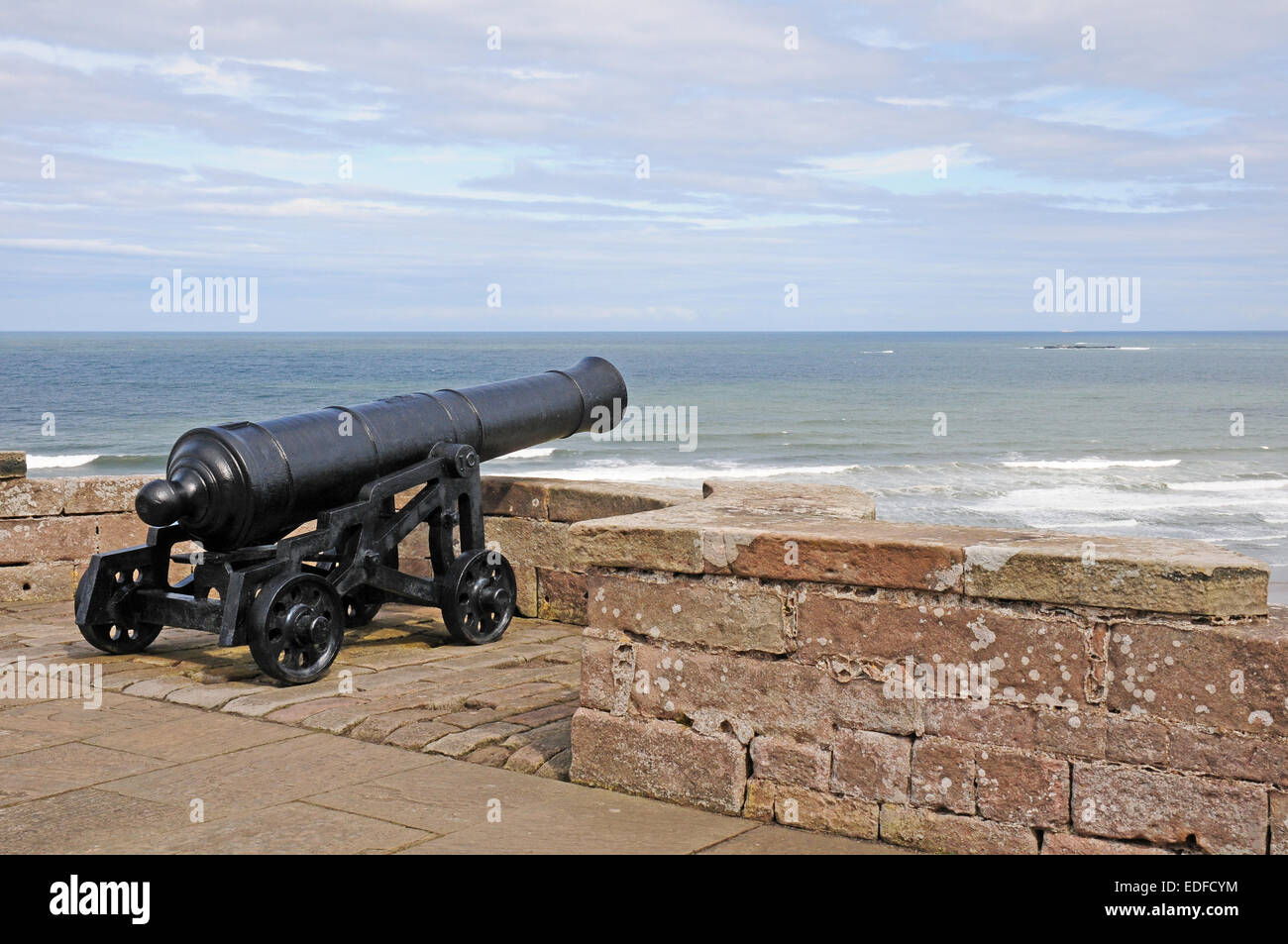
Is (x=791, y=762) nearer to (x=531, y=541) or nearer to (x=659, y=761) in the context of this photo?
(x=659, y=761)

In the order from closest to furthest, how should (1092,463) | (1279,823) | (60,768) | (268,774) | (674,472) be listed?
(1279,823) → (268,774) → (60,768) → (674,472) → (1092,463)

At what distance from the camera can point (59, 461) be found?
31203 millimetres

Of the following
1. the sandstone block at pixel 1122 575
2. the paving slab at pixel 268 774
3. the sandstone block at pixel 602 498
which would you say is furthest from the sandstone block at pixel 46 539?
the sandstone block at pixel 1122 575

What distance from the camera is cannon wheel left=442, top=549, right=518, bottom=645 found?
6523 millimetres

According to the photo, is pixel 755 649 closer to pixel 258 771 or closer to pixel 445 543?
pixel 258 771

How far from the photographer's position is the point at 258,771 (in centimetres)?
438

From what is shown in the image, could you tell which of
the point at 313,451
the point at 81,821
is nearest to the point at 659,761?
the point at 81,821

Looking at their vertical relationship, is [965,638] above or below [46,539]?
above

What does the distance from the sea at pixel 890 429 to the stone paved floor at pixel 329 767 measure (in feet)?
6.52

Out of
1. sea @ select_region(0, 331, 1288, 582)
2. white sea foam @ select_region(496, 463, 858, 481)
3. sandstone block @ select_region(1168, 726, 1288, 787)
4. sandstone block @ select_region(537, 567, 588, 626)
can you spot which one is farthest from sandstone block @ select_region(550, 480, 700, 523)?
white sea foam @ select_region(496, 463, 858, 481)

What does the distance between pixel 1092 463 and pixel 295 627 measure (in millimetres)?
28202

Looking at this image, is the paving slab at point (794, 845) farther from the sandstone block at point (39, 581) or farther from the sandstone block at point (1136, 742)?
the sandstone block at point (39, 581)

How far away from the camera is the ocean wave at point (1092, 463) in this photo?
98.4ft

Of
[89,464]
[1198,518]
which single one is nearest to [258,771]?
[1198,518]
